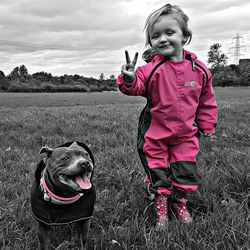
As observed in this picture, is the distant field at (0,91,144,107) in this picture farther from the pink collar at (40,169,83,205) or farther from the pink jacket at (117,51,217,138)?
the pink collar at (40,169,83,205)

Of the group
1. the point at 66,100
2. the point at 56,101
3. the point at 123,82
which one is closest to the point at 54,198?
the point at 123,82

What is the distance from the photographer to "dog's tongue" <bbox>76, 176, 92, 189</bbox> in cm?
206

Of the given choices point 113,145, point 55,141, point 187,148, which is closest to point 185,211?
point 187,148

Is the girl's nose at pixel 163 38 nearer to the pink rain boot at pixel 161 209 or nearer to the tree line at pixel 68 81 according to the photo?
the pink rain boot at pixel 161 209

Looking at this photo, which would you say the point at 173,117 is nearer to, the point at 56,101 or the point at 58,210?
the point at 58,210

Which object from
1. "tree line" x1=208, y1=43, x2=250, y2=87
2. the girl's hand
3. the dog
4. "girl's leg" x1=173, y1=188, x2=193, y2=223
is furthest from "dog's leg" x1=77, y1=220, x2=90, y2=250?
"tree line" x1=208, y1=43, x2=250, y2=87

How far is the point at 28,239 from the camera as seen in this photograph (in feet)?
7.73

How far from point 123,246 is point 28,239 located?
2.55 feet

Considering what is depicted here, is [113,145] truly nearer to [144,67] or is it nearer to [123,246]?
[144,67]

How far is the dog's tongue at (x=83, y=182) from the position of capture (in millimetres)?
2057

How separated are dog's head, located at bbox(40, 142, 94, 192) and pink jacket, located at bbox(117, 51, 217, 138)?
77 cm

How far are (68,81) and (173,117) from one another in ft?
176

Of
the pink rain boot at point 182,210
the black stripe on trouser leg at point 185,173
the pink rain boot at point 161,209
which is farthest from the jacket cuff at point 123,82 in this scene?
the pink rain boot at point 182,210

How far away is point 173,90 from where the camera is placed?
271cm
